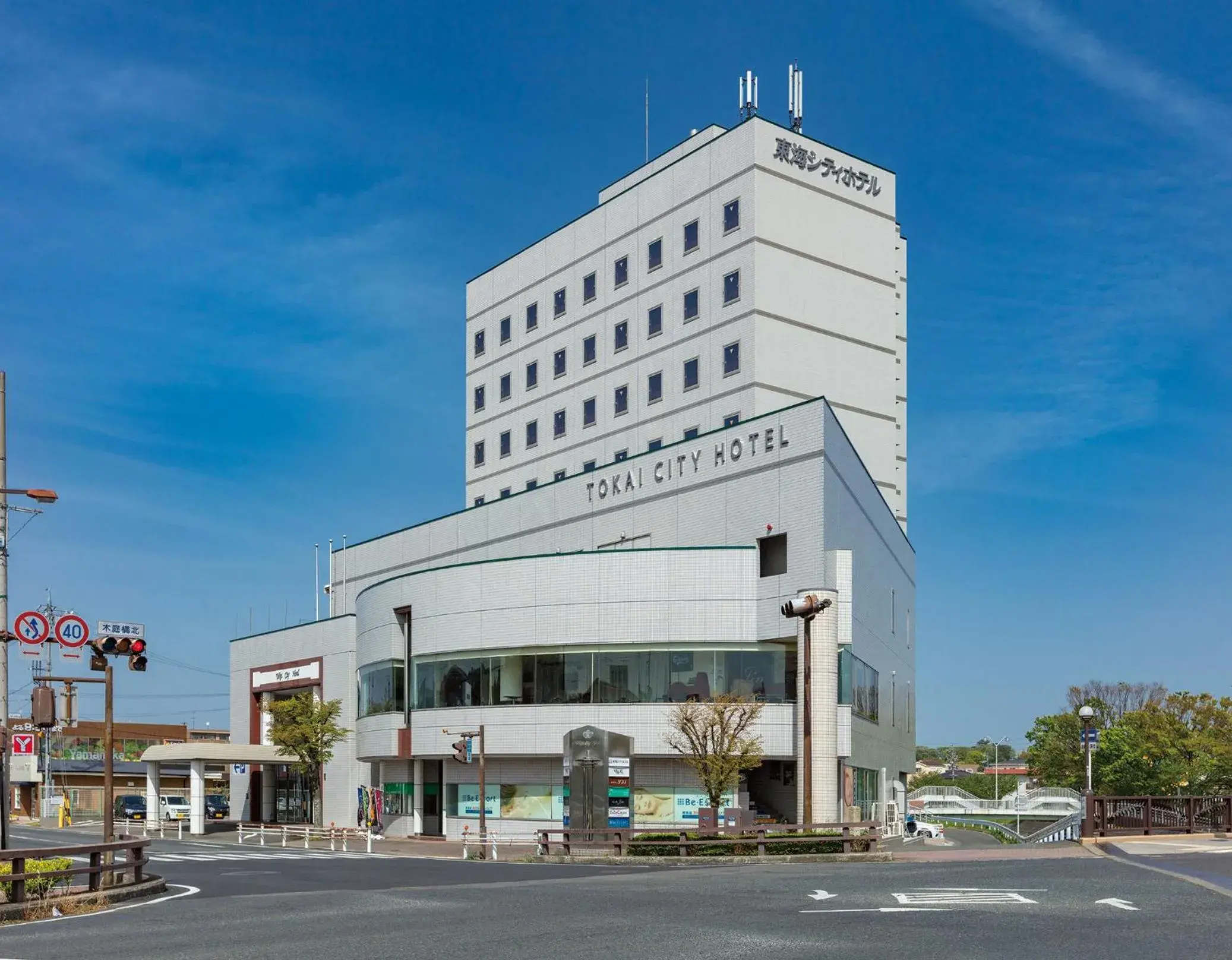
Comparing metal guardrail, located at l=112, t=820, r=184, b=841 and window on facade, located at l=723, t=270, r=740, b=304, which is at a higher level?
window on facade, located at l=723, t=270, r=740, b=304

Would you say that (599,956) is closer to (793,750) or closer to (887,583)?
(793,750)

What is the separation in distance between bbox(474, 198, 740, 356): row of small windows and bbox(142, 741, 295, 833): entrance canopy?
25.0 metres

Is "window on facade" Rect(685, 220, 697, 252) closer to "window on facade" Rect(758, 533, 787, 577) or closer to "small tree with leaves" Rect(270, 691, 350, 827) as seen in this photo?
"window on facade" Rect(758, 533, 787, 577)

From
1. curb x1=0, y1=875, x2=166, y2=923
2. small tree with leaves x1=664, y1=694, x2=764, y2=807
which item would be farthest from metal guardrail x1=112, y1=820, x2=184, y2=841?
curb x1=0, y1=875, x2=166, y2=923

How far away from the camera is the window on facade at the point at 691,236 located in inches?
2621

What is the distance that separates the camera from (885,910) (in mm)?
20969

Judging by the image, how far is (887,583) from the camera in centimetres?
6581

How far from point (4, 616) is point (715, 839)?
21.7 metres

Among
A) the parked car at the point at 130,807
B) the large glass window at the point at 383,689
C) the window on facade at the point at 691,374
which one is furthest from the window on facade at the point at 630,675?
the parked car at the point at 130,807

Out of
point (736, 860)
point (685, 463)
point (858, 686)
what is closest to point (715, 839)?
point (736, 860)

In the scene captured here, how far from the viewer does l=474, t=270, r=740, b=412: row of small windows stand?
64.5 m

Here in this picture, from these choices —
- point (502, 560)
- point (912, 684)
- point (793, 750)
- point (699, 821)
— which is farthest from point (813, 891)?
point (912, 684)

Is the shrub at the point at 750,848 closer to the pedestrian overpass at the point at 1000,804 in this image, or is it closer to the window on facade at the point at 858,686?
the window on facade at the point at 858,686

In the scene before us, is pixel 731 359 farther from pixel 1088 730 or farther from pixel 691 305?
pixel 1088 730
